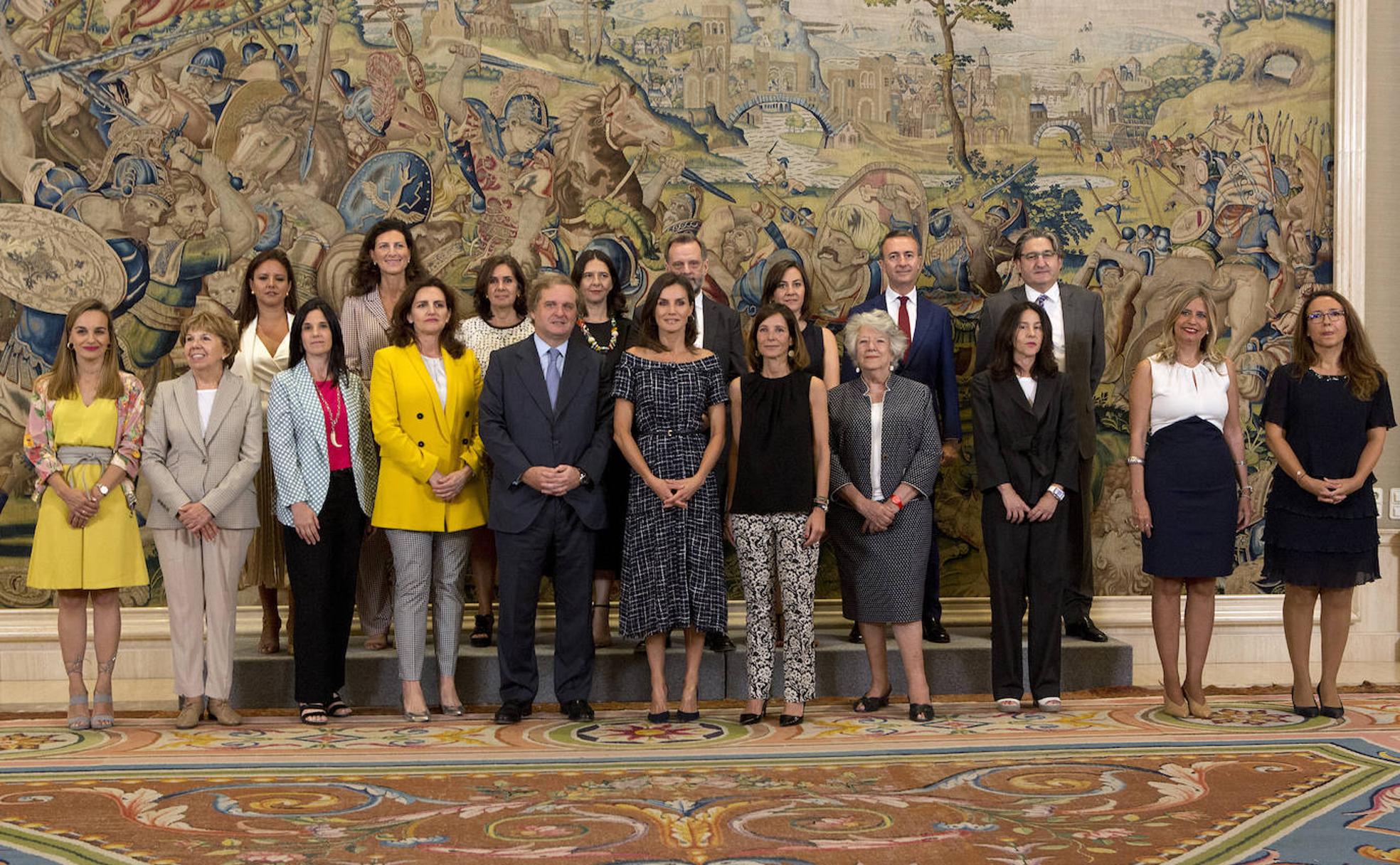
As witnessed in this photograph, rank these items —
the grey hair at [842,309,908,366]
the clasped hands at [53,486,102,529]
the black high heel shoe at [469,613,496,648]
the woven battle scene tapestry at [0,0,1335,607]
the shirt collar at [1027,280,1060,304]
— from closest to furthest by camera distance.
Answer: the clasped hands at [53,486,102,529]
the grey hair at [842,309,908,366]
the black high heel shoe at [469,613,496,648]
the shirt collar at [1027,280,1060,304]
the woven battle scene tapestry at [0,0,1335,607]

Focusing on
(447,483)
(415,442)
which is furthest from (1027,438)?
(415,442)

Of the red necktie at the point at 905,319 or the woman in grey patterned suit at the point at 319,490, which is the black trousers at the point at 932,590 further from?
the woman in grey patterned suit at the point at 319,490

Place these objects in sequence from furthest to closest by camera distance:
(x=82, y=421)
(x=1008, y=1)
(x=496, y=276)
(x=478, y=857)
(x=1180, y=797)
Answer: (x=1008, y=1) → (x=496, y=276) → (x=82, y=421) → (x=1180, y=797) → (x=478, y=857)

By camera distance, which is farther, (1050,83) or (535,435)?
(1050,83)

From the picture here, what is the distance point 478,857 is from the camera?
11.7ft

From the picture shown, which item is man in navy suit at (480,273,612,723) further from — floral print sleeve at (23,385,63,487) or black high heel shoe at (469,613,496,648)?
floral print sleeve at (23,385,63,487)

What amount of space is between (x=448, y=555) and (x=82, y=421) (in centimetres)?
151

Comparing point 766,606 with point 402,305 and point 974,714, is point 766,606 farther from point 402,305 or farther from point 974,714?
point 402,305

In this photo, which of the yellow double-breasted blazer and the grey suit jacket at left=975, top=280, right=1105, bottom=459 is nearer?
the yellow double-breasted blazer

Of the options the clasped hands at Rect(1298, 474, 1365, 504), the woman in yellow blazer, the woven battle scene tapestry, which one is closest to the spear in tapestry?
the woven battle scene tapestry

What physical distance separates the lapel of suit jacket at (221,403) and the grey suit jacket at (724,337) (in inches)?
75.0

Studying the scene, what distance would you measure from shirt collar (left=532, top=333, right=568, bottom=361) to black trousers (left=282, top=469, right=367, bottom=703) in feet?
2.90

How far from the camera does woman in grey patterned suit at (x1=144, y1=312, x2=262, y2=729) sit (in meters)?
5.21

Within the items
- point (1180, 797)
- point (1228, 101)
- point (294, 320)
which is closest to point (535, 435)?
point (294, 320)
